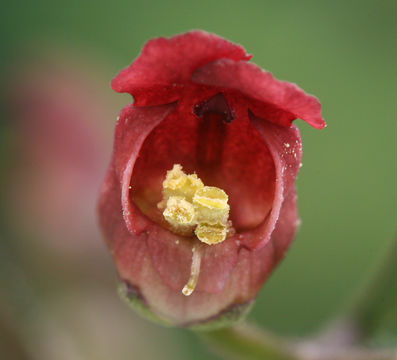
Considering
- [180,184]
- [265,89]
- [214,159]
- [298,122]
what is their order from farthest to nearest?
[298,122], [214,159], [180,184], [265,89]

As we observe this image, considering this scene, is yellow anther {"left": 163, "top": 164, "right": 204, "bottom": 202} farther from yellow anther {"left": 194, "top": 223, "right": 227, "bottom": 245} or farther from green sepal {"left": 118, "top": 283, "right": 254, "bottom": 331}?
green sepal {"left": 118, "top": 283, "right": 254, "bottom": 331}

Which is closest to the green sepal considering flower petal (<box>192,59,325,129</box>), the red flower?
the red flower

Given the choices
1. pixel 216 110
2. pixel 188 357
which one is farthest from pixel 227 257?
pixel 188 357

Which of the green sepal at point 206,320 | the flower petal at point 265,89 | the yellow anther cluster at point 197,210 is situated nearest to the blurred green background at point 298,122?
the green sepal at point 206,320

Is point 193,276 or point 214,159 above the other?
point 214,159

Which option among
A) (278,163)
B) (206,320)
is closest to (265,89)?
(278,163)

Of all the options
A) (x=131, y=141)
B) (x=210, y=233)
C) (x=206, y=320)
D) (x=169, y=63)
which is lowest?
(x=206, y=320)

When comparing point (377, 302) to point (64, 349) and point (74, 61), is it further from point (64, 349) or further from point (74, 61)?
point (74, 61)

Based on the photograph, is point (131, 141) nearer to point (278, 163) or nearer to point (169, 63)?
point (169, 63)
